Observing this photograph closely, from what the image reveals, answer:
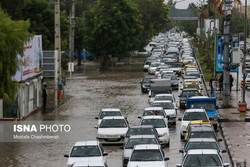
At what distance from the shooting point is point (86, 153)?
23.5 meters

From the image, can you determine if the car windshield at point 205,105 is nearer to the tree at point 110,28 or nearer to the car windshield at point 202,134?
the car windshield at point 202,134

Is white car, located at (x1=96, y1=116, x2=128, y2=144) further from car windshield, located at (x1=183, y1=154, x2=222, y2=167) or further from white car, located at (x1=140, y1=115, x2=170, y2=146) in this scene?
car windshield, located at (x1=183, y1=154, x2=222, y2=167)

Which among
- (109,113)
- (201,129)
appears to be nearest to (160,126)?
(201,129)

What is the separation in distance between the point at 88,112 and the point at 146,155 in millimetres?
20634

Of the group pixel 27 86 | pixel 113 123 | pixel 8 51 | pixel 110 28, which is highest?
pixel 110 28

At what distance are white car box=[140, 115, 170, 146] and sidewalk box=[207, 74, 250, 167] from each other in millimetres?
2992

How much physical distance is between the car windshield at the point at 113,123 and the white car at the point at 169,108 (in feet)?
19.8

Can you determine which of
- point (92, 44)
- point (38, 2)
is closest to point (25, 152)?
point (38, 2)

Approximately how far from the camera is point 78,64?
306ft

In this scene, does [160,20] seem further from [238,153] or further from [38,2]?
[238,153]

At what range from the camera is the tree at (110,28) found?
3157 inches

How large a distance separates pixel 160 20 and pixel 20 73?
81.7 meters

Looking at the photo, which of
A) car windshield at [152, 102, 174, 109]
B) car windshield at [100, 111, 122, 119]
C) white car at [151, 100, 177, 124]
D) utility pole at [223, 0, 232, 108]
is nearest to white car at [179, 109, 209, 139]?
white car at [151, 100, 177, 124]

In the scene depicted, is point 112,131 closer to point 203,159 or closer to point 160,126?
point 160,126
